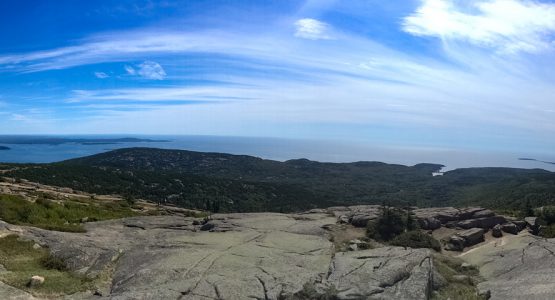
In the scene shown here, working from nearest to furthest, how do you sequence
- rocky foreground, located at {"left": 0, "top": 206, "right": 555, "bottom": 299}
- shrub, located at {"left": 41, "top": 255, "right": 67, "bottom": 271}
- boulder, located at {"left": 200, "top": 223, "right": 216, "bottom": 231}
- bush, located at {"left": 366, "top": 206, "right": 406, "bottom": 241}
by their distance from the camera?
1. rocky foreground, located at {"left": 0, "top": 206, "right": 555, "bottom": 299}
2. shrub, located at {"left": 41, "top": 255, "right": 67, "bottom": 271}
3. bush, located at {"left": 366, "top": 206, "right": 406, "bottom": 241}
4. boulder, located at {"left": 200, "top": 223, "right": 216, "bottom": 231}

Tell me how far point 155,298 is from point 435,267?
10.4 m

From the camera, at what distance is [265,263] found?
15156 mm

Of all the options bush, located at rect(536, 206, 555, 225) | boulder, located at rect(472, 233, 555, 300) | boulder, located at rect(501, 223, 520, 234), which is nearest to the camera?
boulder, located at rect(472, 233, 555, 300)

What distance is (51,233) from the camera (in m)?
18.3

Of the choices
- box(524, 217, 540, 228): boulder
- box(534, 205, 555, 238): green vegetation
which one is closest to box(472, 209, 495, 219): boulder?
box(524, 217, 540, 228): boulder

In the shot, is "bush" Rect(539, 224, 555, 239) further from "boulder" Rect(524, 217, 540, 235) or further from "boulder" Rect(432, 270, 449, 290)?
"boulder" Rect(432, 270, 449, 290)

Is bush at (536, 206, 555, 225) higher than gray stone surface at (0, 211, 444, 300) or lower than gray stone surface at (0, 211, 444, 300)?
higher

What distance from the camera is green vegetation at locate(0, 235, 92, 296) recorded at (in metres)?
12.6

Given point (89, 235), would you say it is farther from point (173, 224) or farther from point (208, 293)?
point (208, 293)

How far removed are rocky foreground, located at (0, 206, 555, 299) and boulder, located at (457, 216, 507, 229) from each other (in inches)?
52.0

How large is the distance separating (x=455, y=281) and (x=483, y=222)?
1159 cm

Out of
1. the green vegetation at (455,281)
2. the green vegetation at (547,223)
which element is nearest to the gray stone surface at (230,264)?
the green vegetation at (455,281)

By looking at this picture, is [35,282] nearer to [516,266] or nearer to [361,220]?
[516,266]

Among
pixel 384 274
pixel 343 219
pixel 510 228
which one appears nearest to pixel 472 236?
pixel 510 228
